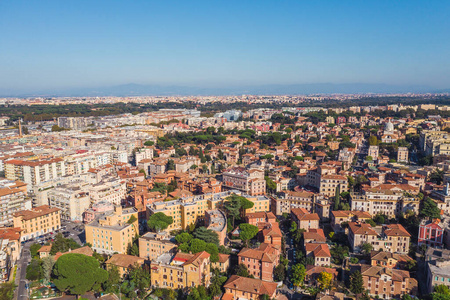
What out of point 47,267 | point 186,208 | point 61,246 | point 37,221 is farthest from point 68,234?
point 186,208

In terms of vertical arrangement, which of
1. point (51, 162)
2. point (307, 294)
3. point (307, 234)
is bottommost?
point (307, 294)

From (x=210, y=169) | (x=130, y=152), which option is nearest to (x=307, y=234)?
(x=210, y=169)

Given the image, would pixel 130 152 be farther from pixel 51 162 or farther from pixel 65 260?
pixel 65 260

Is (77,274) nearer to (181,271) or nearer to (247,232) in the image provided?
(181,271)

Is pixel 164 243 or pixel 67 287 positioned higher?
pixel 164 243

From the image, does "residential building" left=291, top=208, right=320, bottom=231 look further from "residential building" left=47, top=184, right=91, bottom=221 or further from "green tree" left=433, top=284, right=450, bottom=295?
"residential building" left=47, top=184, right=91, bottom=221

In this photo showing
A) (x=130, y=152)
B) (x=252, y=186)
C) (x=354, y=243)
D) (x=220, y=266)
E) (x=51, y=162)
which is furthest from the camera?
(x=130, y=152)
